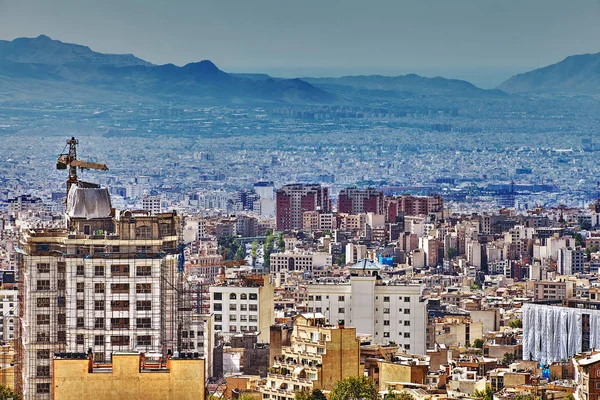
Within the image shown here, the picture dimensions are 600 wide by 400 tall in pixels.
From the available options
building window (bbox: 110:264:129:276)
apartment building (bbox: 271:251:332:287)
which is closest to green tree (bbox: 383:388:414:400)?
building window (bbox: 110:264:129:276)

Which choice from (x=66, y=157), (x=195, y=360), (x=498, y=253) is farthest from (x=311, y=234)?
(x=195, y=360)

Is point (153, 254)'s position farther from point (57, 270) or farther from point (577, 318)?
point (577, 318)

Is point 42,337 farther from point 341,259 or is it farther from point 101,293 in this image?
point 341,259

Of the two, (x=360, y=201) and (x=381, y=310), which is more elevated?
(x=381, y=310)

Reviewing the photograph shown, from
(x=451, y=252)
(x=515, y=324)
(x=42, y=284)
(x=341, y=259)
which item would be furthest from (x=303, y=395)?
(x=451, y=252)

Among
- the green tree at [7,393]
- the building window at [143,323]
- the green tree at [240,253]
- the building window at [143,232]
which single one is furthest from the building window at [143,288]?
the green tree at [240,253]

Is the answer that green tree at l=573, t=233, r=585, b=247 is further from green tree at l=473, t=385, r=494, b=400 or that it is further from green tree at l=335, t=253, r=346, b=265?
green tree at l=473, t=385, r=494, b=400
